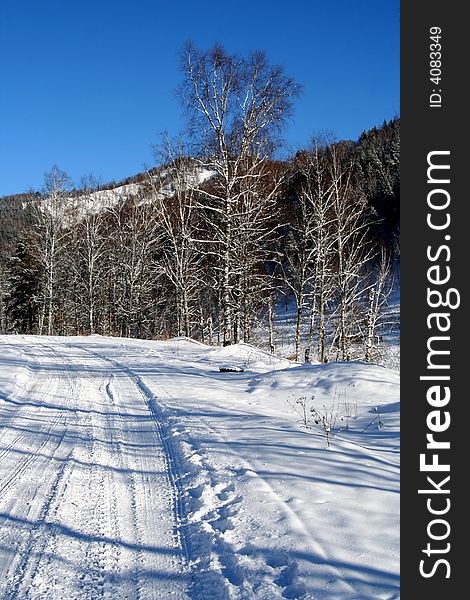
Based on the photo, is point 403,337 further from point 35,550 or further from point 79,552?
point 35,550

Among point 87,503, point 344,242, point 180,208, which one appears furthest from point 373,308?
point 87,503

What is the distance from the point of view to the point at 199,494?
4.48 m

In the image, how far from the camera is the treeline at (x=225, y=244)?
1636 centimetres

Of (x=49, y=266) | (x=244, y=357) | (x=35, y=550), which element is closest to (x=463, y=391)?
(x=35, y=550)

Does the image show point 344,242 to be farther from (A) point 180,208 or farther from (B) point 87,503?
(B) point 87,503

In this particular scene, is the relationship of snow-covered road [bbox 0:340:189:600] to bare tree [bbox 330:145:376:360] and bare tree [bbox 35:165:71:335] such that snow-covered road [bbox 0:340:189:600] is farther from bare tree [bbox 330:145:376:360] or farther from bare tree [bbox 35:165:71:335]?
bare tree [bbox 35:165:71:335]

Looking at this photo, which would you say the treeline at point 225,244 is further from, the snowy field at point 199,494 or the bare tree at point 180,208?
the snowy field at point 199,494

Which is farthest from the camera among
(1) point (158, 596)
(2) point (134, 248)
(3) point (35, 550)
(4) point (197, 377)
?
(2) point (134, 248)

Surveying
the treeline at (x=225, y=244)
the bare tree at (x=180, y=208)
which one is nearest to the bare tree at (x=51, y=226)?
the treeline at (x=225, y=244)

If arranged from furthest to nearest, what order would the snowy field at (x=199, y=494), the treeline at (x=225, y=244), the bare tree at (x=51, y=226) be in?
the bare tree at (x=51, y=226) < the treeline at (x=225, y=244) < the snowy field at (x=199, y=494)

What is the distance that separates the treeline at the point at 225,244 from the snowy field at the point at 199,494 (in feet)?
26.7

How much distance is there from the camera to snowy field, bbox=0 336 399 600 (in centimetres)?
312

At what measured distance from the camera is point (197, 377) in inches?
424

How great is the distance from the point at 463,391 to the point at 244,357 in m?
10.6
